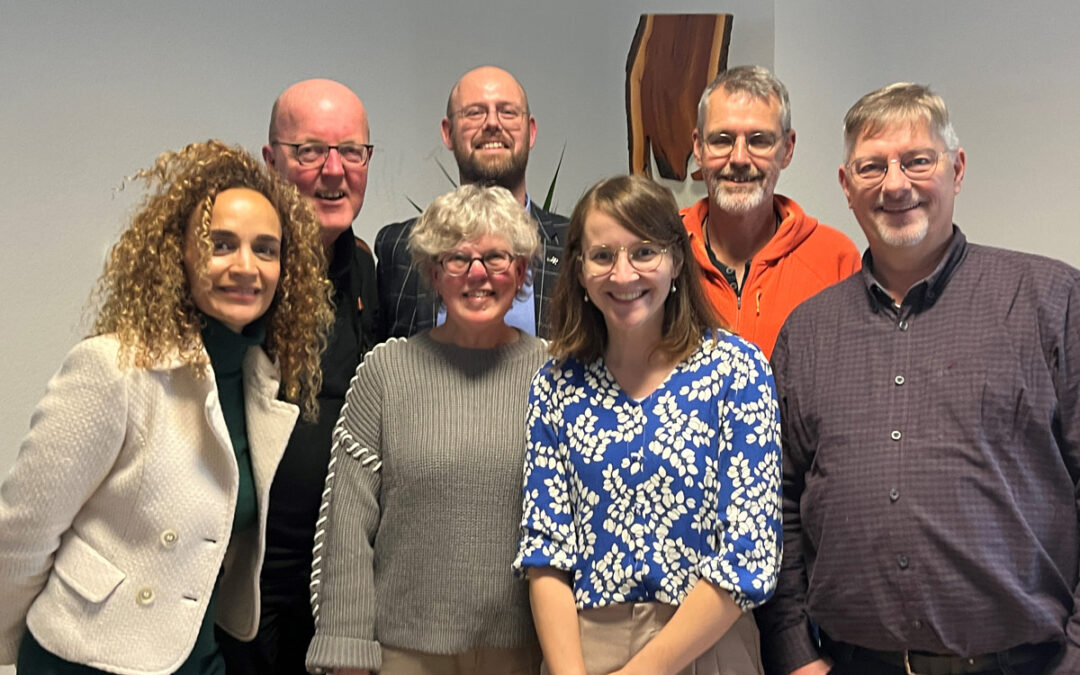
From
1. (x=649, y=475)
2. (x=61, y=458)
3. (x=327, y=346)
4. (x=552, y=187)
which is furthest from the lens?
(x=552, y=187)

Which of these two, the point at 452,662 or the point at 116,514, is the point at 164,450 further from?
the point at 452,662

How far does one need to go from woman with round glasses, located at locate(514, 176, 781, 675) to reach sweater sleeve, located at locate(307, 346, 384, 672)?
1.06 feet

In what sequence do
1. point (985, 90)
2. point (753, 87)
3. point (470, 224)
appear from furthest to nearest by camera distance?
point (985, 90) → point (753, 87) → point (470, 224)

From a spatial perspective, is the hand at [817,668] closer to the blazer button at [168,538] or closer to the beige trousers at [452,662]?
the beige trousers at [452,662]

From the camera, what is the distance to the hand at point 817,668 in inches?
74.2

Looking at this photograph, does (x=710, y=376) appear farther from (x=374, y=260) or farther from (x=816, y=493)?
(x=374, y=260)

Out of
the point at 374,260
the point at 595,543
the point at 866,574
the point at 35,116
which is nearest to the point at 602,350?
the point at 595,543

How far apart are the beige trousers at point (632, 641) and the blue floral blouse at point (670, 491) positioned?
0.02 meters

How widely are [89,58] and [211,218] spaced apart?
1685mm

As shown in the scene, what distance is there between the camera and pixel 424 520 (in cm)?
193

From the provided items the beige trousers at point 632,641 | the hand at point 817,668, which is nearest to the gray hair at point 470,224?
the beige trousers at point 632,641

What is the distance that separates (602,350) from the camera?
1946 millimetres

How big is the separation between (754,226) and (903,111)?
23.5 inches

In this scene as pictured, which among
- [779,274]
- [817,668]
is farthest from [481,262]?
[817,668]
